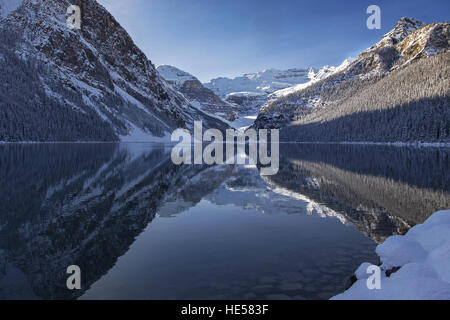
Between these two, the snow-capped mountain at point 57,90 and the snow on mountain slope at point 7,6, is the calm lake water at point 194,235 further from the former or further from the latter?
the snow on mountain slope at point 7,6

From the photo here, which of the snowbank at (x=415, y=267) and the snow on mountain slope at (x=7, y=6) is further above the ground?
the snow on mountain slope at (x=7, y=6)

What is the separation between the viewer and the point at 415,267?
7.38m

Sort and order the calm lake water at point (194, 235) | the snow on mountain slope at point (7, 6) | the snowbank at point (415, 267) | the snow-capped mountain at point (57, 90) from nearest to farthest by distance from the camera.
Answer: the snowbank at point (415, 267)
the calm lake water at point (194, 235)
the snow-capped mountain at point (57, 90)
the snow on mountain slope at point (7, 6)

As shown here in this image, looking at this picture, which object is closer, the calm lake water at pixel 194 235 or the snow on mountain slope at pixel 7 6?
the calm lake water at pixel 194 235

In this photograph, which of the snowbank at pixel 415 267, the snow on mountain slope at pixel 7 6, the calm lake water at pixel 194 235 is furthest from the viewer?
the snow on mountain slope at pixel 7 6

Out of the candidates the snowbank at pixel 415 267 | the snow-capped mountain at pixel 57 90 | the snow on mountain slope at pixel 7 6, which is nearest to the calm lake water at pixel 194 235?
the snowbank at pixel 415 267

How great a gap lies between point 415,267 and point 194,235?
28.0ft

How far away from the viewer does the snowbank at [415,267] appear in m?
6.23

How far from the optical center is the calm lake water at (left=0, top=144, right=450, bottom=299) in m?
8.41

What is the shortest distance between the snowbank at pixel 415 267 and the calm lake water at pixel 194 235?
1102 mm

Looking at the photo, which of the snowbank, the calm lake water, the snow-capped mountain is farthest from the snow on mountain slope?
the snowbank

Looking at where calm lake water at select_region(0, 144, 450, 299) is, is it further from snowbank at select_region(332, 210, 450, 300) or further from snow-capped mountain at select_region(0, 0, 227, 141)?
snow-capped mountain at select_region(0, 0, 227, 141)

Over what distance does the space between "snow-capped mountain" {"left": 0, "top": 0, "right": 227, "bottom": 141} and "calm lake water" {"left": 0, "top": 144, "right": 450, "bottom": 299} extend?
9324cm

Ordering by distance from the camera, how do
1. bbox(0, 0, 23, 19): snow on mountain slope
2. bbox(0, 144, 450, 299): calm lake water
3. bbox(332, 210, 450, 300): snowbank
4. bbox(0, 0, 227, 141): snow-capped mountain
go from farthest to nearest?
bbox(0, 0, 23, 19): snow on mountain slope < bbox(0, 0, 227, 141): snow-capped mountain < bbox(0, 144, 450, 299): calm lake water < bbox(332, 210, 450, 300): snowbank
